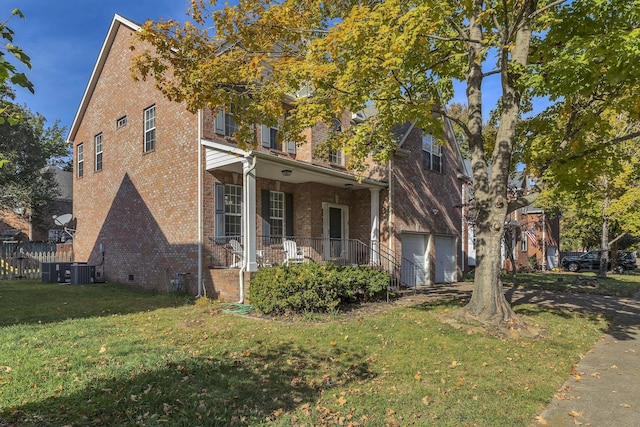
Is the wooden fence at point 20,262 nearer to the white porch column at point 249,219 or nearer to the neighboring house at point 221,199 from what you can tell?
the neighboring house at point 221,199

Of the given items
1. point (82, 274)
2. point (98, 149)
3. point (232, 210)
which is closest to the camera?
point (232, 210)

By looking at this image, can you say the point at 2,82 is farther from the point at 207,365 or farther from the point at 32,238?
the point at 32,238

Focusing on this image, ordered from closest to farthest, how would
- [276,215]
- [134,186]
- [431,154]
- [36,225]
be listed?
1. [276,215]
2. [134,186]
3. [431,154]
4. [36,225]

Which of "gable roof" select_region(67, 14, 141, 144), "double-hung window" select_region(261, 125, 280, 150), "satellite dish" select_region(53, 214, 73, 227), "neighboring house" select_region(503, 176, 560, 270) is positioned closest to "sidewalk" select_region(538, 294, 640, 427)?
"double-hung window" select_region(261, 125, 280, 150)

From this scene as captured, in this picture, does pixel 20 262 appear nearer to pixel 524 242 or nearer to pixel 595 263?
pixel 524 242


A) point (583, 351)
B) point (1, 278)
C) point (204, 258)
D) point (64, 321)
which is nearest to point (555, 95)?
point (583, 351)

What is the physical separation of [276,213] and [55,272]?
944 cm

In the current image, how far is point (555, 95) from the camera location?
780 cm

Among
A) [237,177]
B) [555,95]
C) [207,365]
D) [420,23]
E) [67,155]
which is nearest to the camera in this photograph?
[207,365]

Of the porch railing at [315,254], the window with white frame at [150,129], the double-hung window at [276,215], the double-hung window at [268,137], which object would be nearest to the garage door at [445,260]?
the porch railing at [315,254]

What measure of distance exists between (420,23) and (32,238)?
3468 cm

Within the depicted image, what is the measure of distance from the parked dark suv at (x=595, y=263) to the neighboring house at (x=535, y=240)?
1.88 m

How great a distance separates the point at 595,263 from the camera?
28.7 meters

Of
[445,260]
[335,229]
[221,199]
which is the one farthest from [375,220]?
[221,199]
